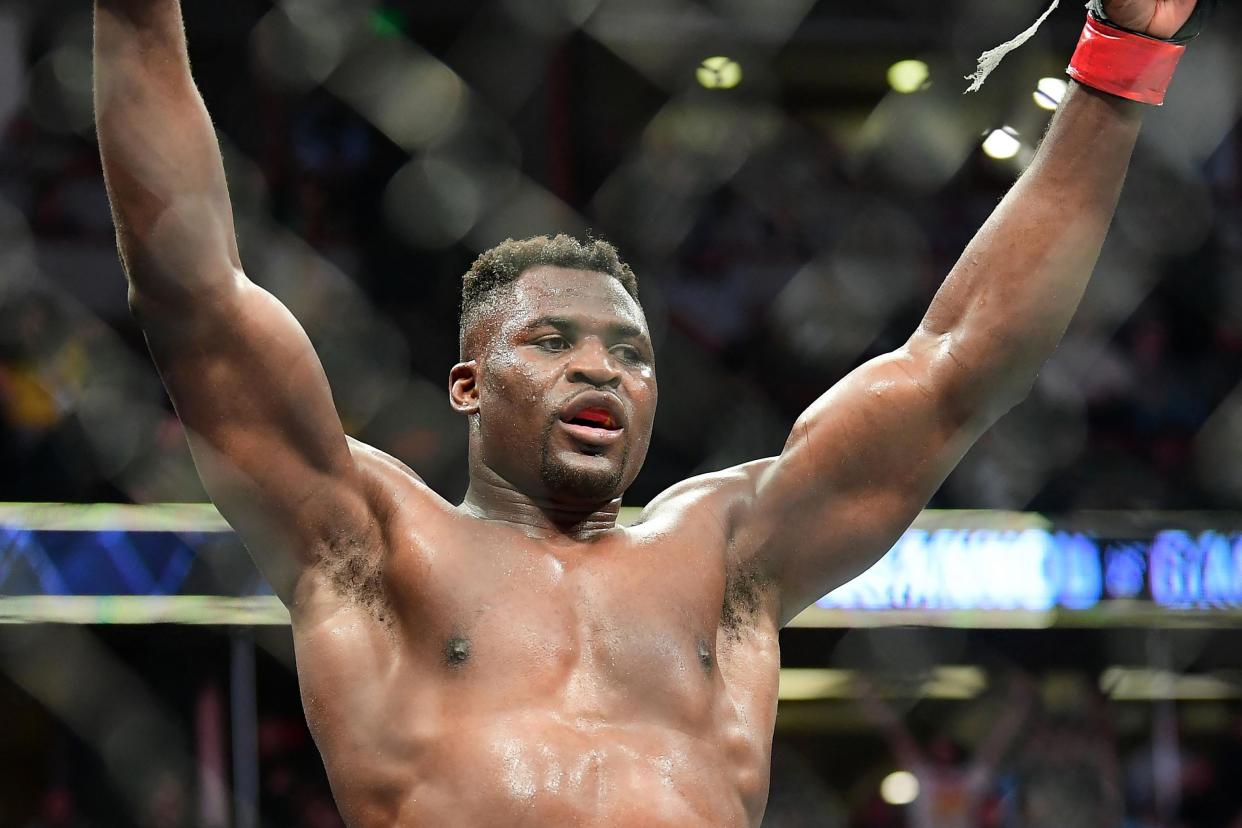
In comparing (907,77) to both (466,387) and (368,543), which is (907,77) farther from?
(368,543)

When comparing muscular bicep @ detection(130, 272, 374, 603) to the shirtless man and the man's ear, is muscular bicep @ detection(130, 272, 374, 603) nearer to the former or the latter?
the shirtless man

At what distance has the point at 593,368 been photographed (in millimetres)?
1619

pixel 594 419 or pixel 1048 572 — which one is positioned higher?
pixel 1048 572

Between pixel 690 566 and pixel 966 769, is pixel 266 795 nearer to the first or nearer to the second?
pixel 966 769

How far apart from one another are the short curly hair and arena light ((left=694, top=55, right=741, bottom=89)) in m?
2.15

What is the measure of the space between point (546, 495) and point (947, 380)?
0.45 metres

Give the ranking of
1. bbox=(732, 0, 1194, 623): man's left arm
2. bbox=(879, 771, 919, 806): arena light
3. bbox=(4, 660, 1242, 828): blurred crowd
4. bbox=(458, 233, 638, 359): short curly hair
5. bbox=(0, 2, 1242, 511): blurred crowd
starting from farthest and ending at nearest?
bbox=(879, 771, 919, 806): arena light, bbox=(4, 660, 1242, 828): blurred crowd, bbox=(0, 2, 1242, 511): blurred crowd, bbox=(458, 233, 638, 359): short curly hair, bbox=(732, 0, 1194, 623): man's left arm

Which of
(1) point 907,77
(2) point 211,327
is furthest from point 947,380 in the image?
(1) point 907,77

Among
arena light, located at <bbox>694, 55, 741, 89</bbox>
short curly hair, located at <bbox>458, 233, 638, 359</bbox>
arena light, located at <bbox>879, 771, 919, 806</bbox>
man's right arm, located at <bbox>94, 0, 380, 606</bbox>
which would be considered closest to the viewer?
man's right arm, located at <bbox>94, 0, 380, 606</bbox>

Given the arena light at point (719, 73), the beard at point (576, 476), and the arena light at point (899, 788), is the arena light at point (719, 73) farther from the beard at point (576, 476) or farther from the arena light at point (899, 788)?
the beard at point (576, 476)

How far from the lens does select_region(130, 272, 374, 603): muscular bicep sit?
4.57 feet

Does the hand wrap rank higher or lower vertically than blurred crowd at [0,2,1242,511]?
lower

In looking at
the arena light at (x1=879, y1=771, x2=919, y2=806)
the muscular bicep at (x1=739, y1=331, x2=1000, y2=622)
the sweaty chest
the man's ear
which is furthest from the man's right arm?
the arena light at (x1=879, y1=771, x2=919, y2=806)

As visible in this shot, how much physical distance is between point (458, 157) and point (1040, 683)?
6.67 ft
